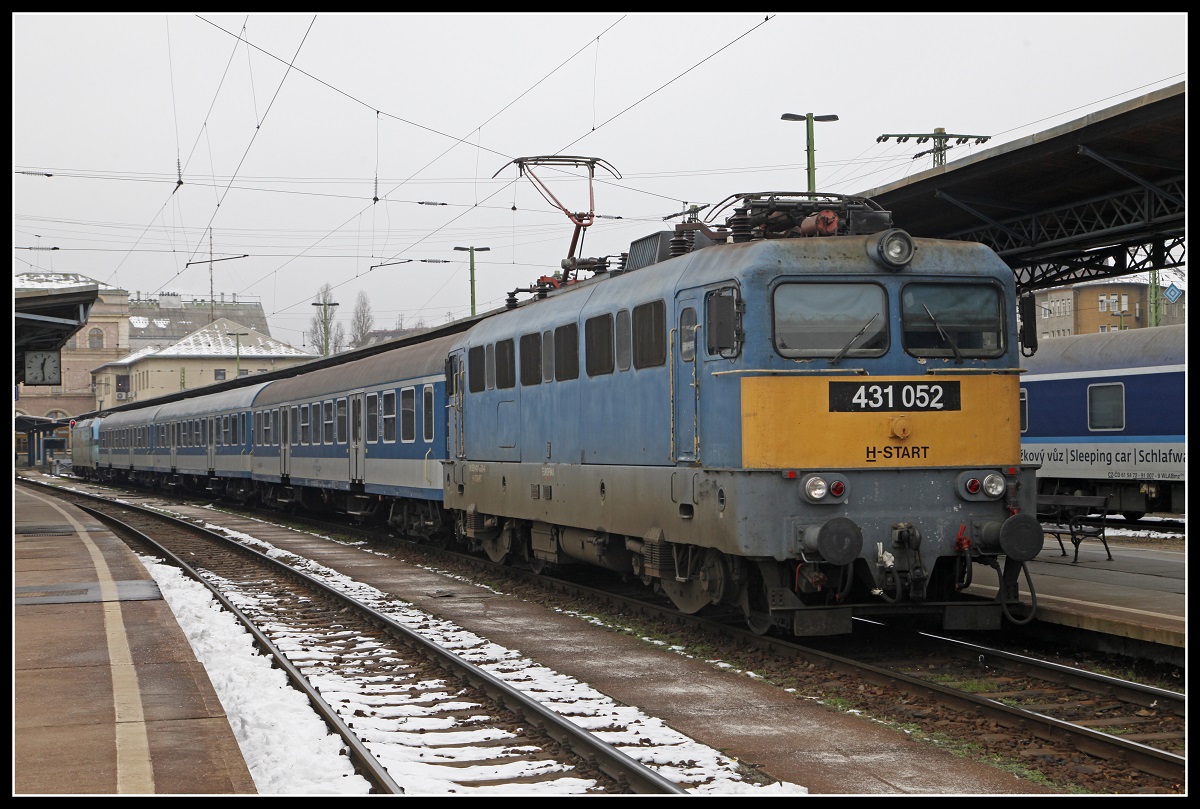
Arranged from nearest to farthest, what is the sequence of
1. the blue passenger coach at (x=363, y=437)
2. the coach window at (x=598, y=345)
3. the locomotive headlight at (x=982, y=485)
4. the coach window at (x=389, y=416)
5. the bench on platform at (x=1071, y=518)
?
the locomotive headlight at (x=982, y=485) < the coach window at (x=598, y=345) < the bench on platform at (x=1071, y=518) < the blue passenger coach at (x=363, y=437) < the coach window at (x=389, y=416)

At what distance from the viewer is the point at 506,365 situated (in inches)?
638

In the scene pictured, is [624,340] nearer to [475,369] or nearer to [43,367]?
[475,369]

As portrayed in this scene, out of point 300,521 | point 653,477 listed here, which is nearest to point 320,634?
point 653,477

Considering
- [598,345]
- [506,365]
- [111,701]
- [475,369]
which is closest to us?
[111,701]

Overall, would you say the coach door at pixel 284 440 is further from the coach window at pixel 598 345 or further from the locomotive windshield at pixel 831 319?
the locomotive windshield at pixel 831 319

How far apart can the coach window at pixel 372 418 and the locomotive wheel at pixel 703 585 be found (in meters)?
13.1

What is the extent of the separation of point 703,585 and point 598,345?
10.1 ft

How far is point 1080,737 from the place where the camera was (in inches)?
292

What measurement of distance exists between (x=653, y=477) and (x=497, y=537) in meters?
6.06

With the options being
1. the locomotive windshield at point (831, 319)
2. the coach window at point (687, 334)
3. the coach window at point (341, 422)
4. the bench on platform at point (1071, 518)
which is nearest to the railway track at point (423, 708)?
the coach window at point (687, 334)

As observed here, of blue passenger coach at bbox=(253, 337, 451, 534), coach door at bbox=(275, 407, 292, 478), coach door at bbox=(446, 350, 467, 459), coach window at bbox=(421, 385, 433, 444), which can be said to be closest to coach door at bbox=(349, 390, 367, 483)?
blue passenger coach at bbox=(253, 337, 451, 534)

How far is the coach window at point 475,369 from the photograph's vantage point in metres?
17.2

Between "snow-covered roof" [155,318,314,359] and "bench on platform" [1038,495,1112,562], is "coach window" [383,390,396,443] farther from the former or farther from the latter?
"snow-covered roof" [155,318,314,359]


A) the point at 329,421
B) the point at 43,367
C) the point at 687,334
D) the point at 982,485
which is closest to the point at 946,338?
the point at 982,485
